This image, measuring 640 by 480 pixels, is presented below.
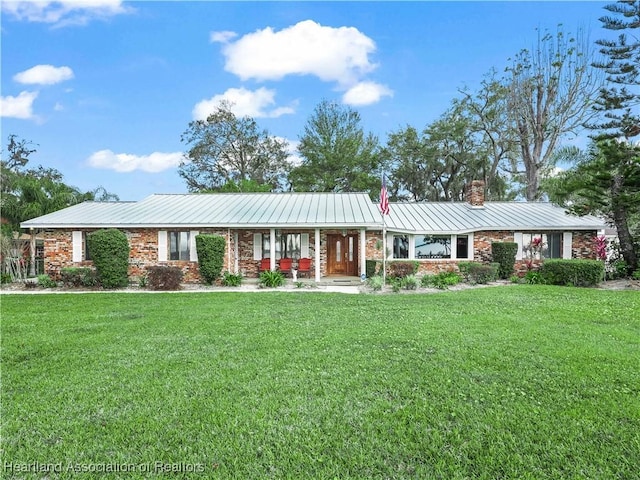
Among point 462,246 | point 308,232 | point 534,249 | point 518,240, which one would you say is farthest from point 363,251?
point 534,249

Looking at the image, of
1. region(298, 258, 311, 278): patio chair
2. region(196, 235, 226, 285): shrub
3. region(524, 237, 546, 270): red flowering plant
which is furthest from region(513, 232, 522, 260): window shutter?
region(196, 235, 226, 285): shrub

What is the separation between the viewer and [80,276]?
13.2 meters

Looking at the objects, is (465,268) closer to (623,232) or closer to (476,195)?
(476,195)

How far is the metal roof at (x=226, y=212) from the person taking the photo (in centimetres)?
1452

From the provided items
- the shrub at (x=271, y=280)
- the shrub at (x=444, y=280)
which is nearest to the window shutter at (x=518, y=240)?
the shrub at (x=444, y=280)

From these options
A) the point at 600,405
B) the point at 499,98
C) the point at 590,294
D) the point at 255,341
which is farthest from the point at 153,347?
the point at 499,98

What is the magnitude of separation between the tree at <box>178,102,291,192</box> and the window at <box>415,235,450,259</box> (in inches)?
768

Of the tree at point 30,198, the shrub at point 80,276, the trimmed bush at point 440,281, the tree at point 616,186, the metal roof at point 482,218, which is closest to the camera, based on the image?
the trimmed bush at point 440,281

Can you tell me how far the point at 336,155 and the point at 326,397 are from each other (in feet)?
92.7

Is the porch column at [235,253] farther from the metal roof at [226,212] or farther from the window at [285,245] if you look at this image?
the window at [285,245]

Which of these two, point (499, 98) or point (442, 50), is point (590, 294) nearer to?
point (442, 50)

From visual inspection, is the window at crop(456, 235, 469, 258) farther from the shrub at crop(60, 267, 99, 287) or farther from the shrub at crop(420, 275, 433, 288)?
the shrub at crop(60, 267, 99, 287)

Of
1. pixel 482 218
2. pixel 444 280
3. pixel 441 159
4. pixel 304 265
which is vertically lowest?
pixel 444 280

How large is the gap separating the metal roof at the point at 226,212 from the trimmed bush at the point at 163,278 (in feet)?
7.56
